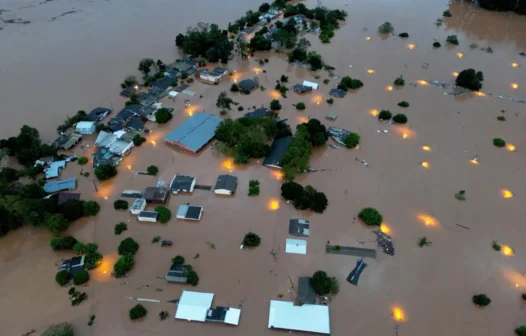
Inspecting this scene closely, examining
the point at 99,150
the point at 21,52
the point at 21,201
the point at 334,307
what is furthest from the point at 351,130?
the point at 21,52

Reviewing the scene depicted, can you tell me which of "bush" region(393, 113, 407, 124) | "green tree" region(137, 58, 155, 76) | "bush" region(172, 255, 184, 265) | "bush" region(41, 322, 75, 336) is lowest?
Result: "bush" region(41, 322, 75, 336)

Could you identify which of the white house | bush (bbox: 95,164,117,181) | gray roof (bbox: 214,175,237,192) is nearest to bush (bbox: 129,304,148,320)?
gray roof (bbox: 214,175,237,192)

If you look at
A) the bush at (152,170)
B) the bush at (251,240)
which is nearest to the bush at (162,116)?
the bush at (152,170)

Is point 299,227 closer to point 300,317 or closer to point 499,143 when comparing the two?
point 300,317

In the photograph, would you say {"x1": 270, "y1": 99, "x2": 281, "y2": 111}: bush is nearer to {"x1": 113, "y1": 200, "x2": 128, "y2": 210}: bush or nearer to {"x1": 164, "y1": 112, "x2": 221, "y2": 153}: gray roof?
{"x1": 164, "y1": 112, "x2": 221, "y2": 153}: gray roof

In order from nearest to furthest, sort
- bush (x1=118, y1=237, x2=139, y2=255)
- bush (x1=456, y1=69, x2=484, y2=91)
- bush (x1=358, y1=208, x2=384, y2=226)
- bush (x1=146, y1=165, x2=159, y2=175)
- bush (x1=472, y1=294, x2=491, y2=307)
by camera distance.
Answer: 1. bush (x1=472, y1=294, x2=491, y2=307)
2. bush (x1=118, y1=237, x2=139, y2=255)
3. bush (x1=358, y1=208, x2=384, y2=226)
4. bush (x1=146, y1=165, x2=159, y2=175)
5. bush (x1=456, y1=69, x2=484, y2=91)

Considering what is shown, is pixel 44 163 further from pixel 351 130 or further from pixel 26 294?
pixel 351 130
